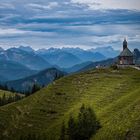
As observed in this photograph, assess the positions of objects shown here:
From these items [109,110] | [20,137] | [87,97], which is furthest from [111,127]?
[87,97]

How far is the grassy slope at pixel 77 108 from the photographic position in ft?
446

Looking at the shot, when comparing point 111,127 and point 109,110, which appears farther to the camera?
point 109,110

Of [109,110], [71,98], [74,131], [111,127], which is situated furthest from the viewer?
[71,98]

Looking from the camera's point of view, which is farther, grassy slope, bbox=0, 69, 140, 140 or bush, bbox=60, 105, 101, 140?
bush, bbox=60, 105, 101, 140

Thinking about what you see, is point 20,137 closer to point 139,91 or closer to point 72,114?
point 72,114

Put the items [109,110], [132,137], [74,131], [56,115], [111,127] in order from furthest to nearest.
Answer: [56,115]
[109,110]
[74,131]
[111,127]
[132,137]

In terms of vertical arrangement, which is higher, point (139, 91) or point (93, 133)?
point (139, 91)

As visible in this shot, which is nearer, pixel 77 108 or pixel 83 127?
pixel 83 127

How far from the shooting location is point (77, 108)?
174 metres

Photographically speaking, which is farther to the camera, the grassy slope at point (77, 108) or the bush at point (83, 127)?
the bush at point (83, 127)

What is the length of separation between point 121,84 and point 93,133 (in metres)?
52.9

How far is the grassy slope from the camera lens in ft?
446

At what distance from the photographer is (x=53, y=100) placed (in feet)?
622

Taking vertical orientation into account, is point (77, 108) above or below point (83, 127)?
above
